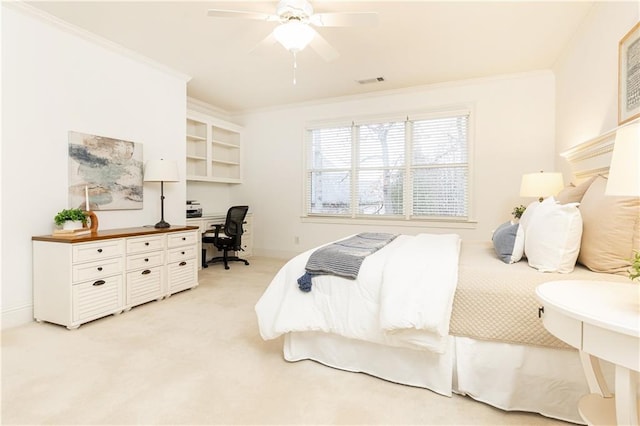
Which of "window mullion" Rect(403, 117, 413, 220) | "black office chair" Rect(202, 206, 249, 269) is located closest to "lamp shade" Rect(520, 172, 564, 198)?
"window mullion" Rect(403, 117, 413, 220)

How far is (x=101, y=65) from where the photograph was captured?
3354 millimetres

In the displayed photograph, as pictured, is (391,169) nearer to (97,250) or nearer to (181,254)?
(181,254)

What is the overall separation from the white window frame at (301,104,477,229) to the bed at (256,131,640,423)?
250 cm

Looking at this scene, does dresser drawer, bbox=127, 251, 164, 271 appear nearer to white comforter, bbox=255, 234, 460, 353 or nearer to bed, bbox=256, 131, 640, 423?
white comforter, bbox=255, 234, 460, 353

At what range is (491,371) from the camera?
165 centimetres

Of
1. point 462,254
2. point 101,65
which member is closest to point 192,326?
point 462,254

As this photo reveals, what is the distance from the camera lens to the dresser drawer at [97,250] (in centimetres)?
267

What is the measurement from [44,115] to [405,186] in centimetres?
415

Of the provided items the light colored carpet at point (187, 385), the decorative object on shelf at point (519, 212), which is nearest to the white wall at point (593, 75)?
the decorative object on shelf at point (519, 212)

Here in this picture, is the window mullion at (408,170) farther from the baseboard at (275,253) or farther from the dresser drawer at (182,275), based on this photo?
the dresser drawer at (182,275)

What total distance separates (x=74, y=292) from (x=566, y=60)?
5.15m

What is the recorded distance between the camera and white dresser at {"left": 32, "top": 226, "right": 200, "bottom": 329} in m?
2.65

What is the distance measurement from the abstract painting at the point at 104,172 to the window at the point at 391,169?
2.61 m

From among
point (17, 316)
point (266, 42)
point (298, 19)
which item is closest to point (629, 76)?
point (298, 19)
